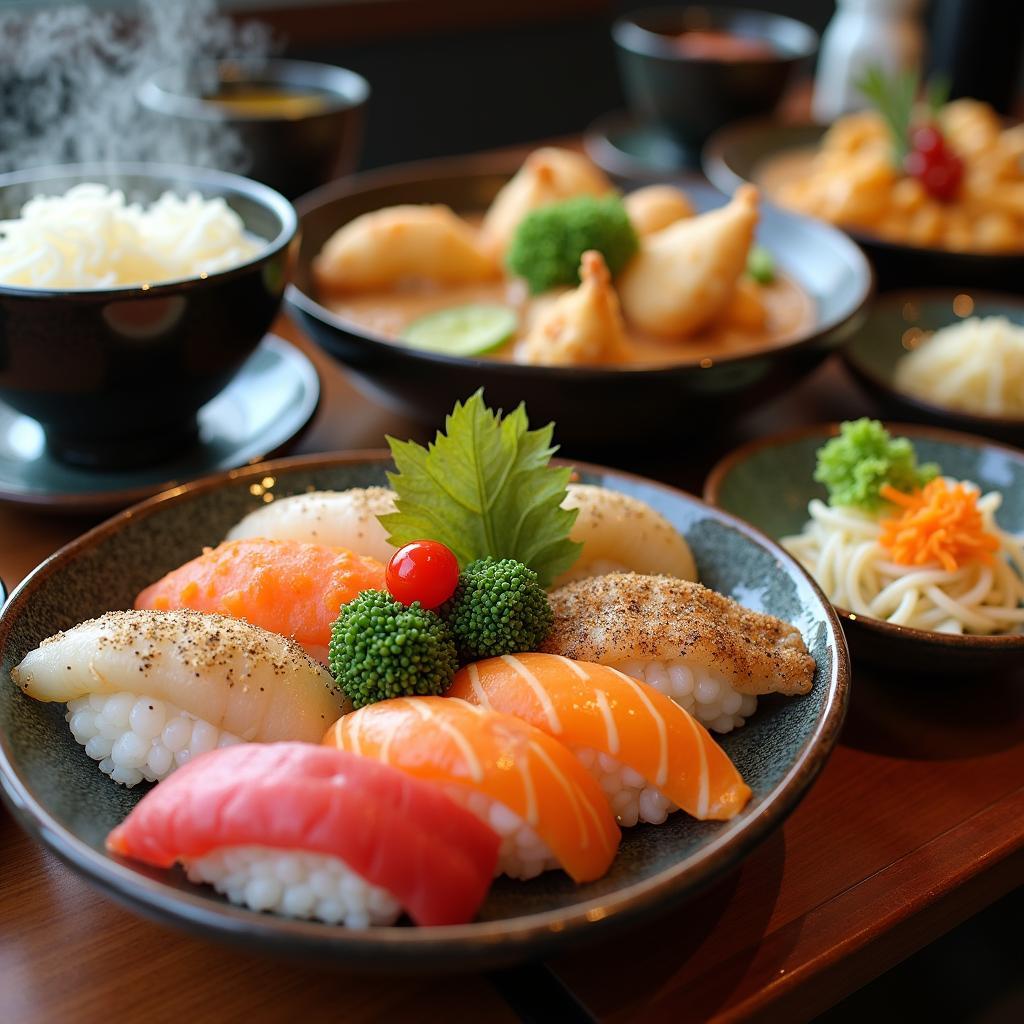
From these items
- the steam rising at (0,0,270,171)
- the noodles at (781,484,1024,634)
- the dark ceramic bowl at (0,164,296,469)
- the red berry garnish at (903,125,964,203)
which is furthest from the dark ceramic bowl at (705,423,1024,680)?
the steam rising at (0,0,270,171)

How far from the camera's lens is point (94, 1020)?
1076 millimetres

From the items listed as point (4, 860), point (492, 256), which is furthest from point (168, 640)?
point (492, 256)

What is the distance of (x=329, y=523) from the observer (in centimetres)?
152

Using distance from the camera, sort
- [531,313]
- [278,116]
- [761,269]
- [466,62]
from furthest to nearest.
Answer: [466,62], [278,116], [761,269], [531,313]

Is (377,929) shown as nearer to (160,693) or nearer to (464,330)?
(160,693)

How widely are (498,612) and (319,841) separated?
40 centimetres

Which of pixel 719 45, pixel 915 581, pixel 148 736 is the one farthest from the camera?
pixel 719 45

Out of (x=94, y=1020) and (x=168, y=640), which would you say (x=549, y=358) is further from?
(x=94, y=1020)

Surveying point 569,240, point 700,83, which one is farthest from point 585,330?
point 700,83

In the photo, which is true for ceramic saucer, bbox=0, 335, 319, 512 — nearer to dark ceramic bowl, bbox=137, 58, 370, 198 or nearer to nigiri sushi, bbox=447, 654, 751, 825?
dark ceramic bowl, bbox=137, 58, 370, 198

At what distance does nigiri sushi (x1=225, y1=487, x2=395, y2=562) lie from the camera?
151 cm

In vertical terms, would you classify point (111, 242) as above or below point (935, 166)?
above

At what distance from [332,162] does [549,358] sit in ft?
3.81

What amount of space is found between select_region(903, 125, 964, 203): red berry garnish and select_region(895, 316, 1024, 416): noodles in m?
0.81
